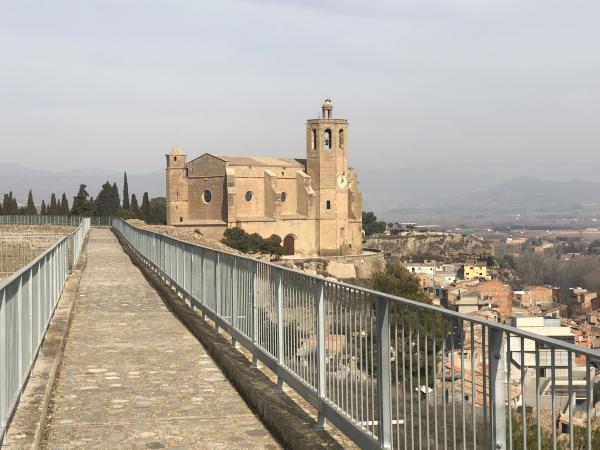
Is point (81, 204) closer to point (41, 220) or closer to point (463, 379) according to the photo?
point (41, 220)

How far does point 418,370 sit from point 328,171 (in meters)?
78.9

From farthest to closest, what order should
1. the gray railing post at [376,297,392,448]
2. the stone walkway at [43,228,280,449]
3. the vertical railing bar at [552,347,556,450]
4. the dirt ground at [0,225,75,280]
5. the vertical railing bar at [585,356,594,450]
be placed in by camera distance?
the dirt ground at [0,225,75,280] < the stone walkway at [43,228,280,449] < the gray railing post at [376,297,392,448] < the vertical railing bar at [552,347,556,450] < the vertical railing bar at [585,356,594,450]

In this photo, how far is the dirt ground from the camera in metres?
36.7

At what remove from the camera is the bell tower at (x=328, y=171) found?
82062mm

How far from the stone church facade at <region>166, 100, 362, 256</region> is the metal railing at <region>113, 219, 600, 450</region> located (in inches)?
2782

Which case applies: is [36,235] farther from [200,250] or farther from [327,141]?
[327,141]

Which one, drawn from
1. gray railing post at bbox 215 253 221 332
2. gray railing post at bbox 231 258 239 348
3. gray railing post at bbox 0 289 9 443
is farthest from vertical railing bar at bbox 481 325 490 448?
gray railing post at bbox 215 253 221 332

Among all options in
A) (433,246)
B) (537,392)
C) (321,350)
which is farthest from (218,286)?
(433,246)

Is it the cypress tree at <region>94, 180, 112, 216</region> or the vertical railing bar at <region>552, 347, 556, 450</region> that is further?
the cypress tree at <region>94, 180, 112, 216</region>

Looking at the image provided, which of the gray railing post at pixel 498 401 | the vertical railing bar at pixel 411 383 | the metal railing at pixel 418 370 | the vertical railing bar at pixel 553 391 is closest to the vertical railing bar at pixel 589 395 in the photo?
the metal railing at pixel 418 370

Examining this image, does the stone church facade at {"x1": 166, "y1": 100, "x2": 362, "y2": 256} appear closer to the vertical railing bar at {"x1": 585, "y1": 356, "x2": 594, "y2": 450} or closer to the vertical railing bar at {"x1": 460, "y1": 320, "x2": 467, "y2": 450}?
the vertical railing bar at {"x1": 460, "y1": 320, "x2": 467, "y2": 450}

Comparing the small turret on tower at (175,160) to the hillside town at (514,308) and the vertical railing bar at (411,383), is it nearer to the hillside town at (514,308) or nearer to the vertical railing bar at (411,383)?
the hillside town at (514,308)

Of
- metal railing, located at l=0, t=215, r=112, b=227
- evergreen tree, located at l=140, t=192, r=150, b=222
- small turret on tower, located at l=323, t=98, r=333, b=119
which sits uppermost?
small turret on tower, located at l=323, t=98, r=333, b=119

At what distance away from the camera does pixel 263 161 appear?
3282 inches
